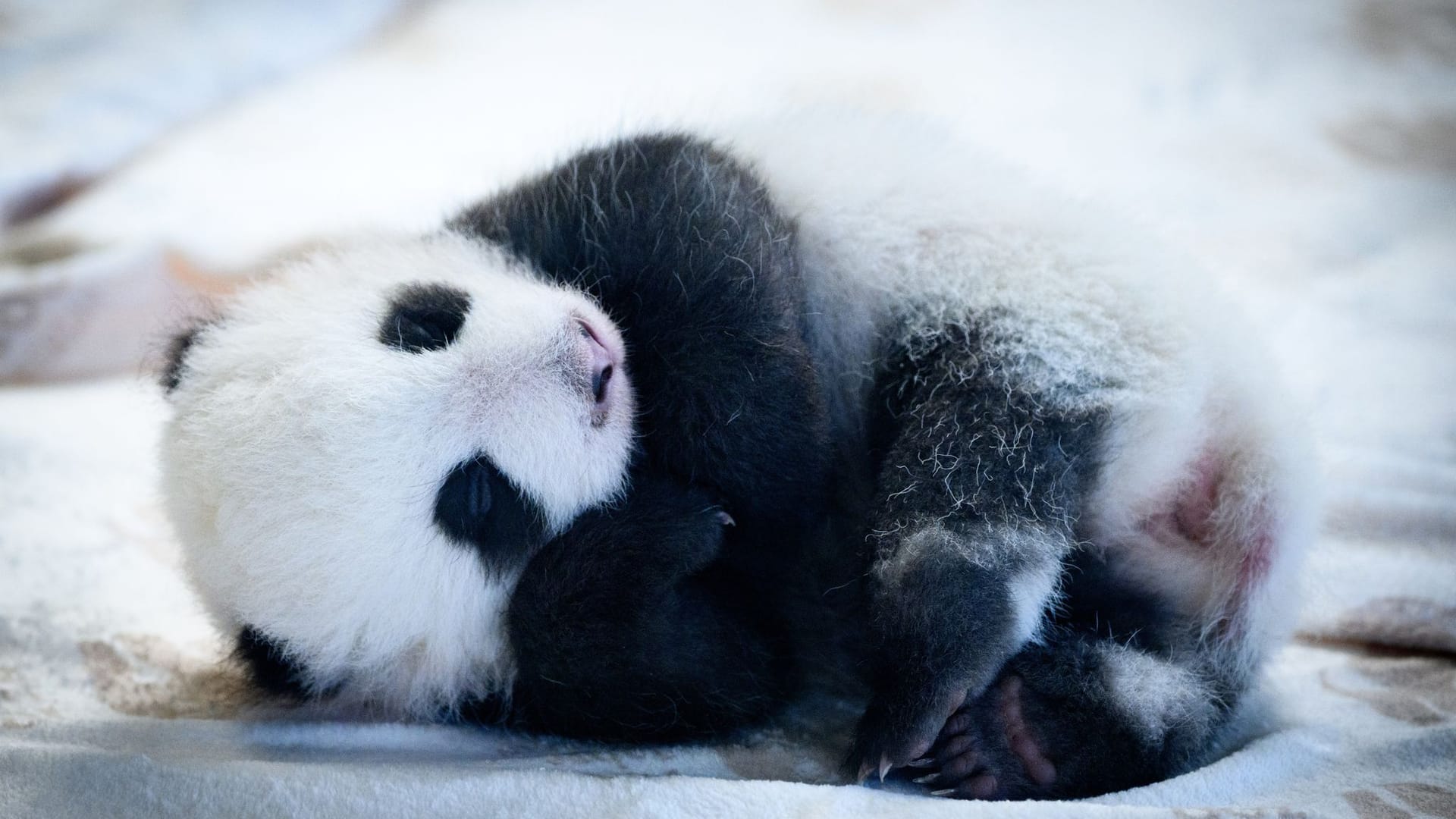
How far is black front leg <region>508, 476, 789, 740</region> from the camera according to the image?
5.17 ft

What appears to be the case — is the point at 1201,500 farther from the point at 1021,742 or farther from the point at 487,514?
the point at 487,514

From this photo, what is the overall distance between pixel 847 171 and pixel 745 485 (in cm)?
62

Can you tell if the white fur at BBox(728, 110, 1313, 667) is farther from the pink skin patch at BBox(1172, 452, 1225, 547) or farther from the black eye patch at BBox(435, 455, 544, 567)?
the black eye patch at BBox(435, 455, 544, 567)

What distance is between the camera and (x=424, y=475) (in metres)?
1.57

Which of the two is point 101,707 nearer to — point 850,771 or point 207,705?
point 207,705

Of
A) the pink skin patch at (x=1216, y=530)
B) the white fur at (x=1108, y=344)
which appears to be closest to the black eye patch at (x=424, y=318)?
the white fur at (x=1108, y=344)

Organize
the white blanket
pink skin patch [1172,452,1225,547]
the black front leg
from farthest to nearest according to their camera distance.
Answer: pink skin patch [1172,452,1225,547], the black front leg, the white blanket

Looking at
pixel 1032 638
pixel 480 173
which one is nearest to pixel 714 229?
pixel 1032 638

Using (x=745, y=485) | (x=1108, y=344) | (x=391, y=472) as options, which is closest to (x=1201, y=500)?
(x=1108, y=344)

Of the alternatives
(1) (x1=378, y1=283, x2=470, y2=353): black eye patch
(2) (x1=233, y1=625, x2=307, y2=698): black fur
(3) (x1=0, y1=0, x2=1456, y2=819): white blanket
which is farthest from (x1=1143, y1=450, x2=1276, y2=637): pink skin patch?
(2) (x1=233, y1=625, x2=307, y2=698): black fur

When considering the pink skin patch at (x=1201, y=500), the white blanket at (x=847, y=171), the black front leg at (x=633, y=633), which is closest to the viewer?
the white blanket at (x=847, y=171)

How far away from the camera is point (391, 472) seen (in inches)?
61.0

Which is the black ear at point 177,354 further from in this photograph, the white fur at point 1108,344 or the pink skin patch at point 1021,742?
the pink skin patch at point 1021,742

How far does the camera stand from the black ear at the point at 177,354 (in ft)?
5.83
